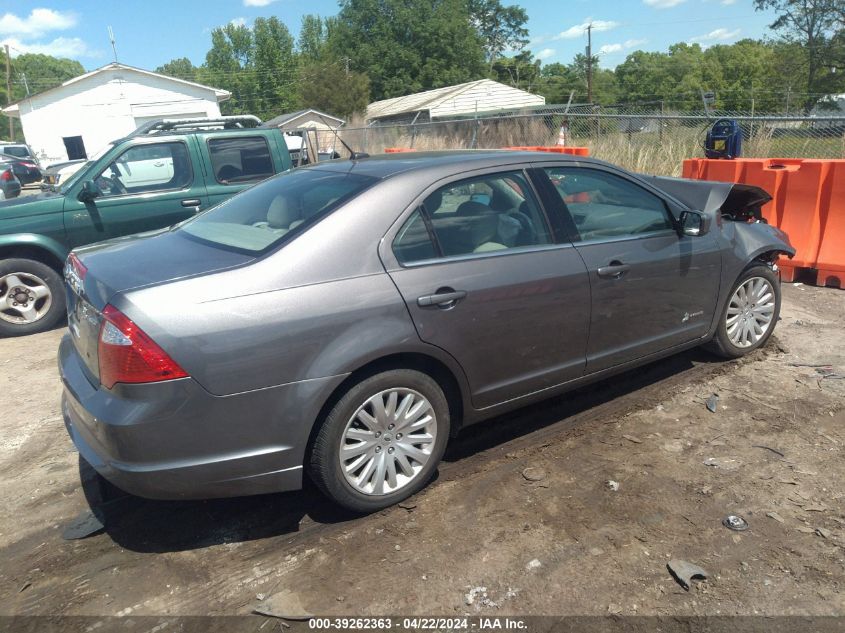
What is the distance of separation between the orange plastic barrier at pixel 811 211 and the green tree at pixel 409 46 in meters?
60.4

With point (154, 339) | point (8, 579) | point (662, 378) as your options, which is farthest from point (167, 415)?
point (662, 378)

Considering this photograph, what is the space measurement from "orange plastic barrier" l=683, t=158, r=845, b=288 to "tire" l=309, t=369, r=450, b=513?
17.9 ft

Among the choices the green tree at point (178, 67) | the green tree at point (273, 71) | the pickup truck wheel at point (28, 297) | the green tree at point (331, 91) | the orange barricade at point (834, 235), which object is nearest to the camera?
the pickup truck wheel at point (28, 297)

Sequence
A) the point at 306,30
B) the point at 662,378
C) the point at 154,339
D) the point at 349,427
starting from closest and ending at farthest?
the point at 154,339 → the point at 349,427 → the point at 662,378 → the point at 306,30

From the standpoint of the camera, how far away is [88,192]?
21.8 ft

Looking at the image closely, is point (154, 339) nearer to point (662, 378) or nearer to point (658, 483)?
point (658, 483)

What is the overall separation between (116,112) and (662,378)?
4465 cm

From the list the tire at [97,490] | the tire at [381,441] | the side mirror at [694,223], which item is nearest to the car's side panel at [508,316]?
the tire at [381,441]

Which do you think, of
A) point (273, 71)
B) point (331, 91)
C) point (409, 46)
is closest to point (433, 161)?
point (331, 91)

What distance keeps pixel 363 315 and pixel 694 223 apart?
250cm

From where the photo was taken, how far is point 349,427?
10.1 ft

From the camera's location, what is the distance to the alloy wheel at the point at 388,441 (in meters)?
3.12

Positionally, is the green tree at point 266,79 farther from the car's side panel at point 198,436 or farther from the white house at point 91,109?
the car's side panel at point 198,436

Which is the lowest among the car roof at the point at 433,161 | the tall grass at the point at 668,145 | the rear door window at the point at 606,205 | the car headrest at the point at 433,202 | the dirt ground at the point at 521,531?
the dirt ground at the point at 521,531
